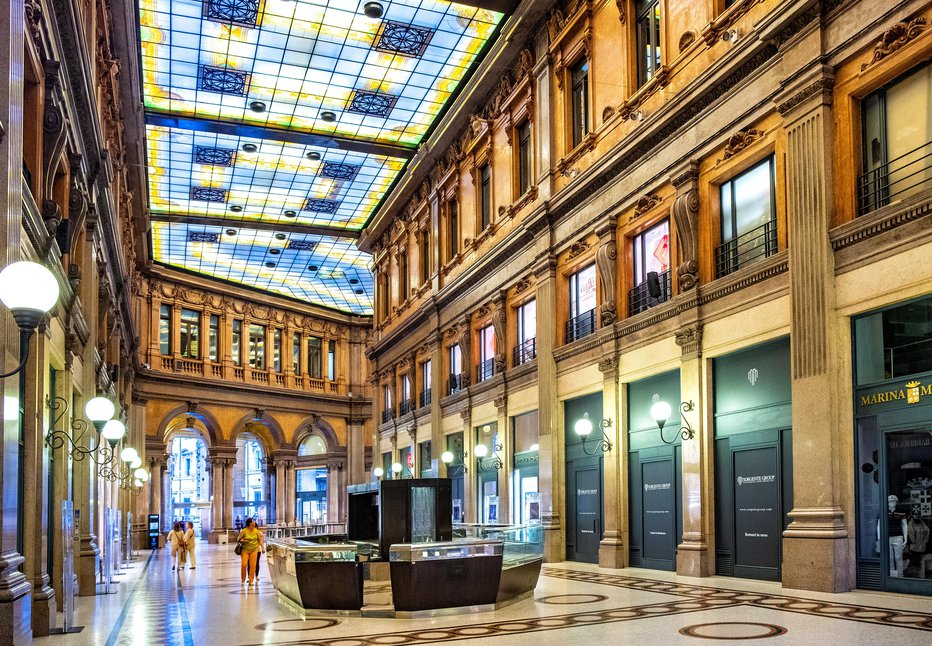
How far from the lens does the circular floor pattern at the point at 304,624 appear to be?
10312 mm

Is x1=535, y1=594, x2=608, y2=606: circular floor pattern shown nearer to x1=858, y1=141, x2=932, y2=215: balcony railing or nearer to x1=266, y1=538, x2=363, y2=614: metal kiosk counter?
x1=266, y1=538, x2=363, y2=614: metal kiosk counter

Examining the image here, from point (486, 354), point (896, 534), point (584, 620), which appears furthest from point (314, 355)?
point (584, 620)

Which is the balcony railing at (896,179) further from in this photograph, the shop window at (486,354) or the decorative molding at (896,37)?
the shop window at (486,354)

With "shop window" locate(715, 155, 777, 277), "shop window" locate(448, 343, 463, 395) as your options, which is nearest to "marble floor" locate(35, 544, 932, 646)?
"shop window" locate(715, 155, 777, 277)

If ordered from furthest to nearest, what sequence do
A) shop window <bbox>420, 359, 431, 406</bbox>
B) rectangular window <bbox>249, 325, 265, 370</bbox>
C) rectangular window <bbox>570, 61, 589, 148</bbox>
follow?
rectangular window <bbox>249, 325, 265, 370</bbox>
shop window <bbox>420, 359, 431, 406</bbox>
rectangular window <bbox>570, 61, 589, 148</bbox>

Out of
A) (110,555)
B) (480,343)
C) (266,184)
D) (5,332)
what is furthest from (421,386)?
(5,332)

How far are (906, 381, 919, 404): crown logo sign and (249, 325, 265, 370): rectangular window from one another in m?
35.7

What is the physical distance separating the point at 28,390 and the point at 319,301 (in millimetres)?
36985

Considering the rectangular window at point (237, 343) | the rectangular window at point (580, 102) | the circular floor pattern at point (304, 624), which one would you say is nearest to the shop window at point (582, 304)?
the rectangular window at point (580, 102)

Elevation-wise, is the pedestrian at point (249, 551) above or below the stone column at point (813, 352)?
below

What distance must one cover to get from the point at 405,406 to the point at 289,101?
13.4m

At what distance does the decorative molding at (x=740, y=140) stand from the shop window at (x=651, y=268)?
7.53 feet

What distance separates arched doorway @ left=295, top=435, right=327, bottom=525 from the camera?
46.8 metres

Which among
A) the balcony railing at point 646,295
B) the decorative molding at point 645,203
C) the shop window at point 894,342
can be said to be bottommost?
the shop window at point 894,342
